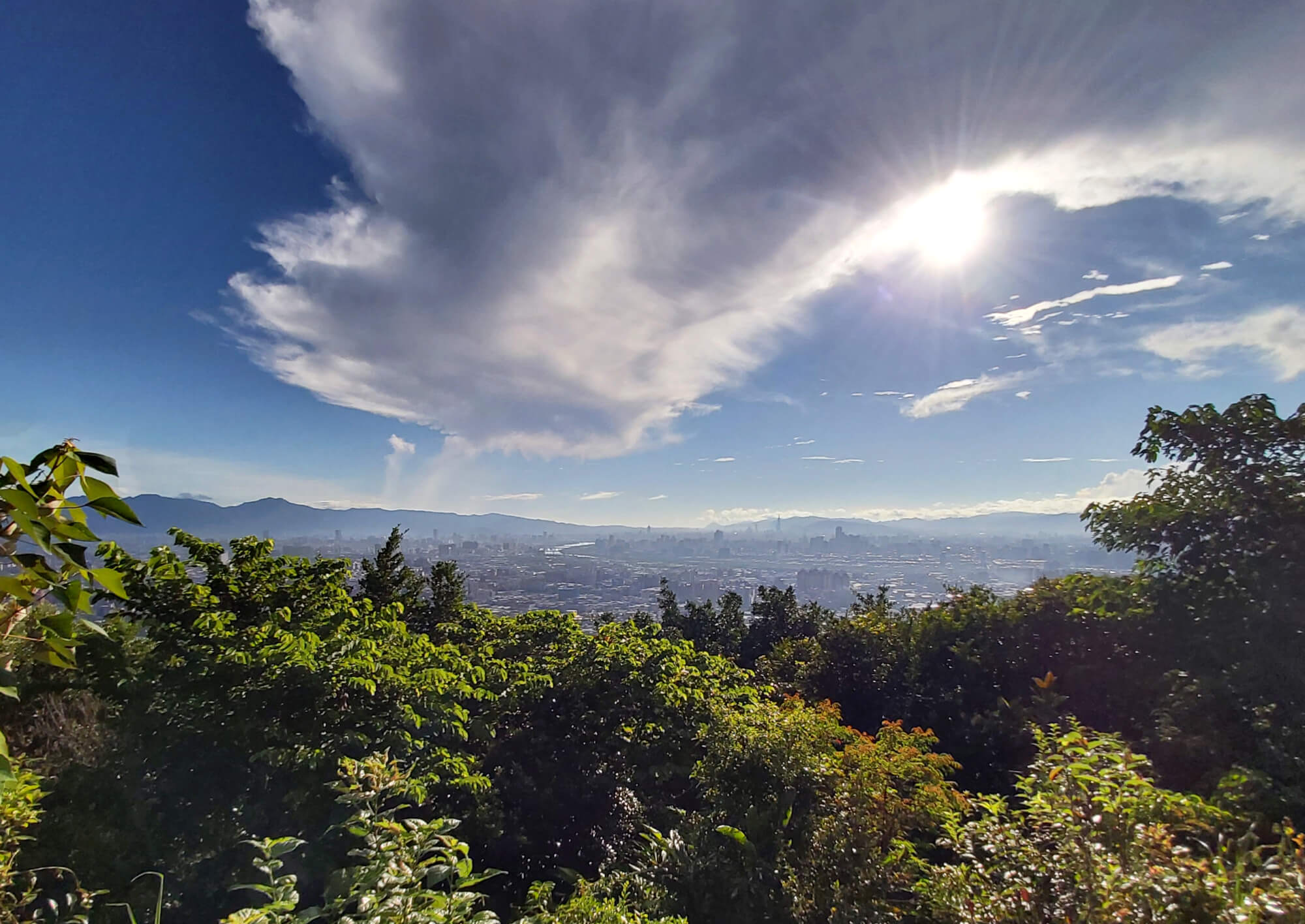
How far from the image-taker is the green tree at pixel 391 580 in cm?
1294

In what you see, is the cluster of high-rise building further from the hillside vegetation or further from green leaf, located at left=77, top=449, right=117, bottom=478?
green leaf, located at left=77, top=449, right=117, bottom=478

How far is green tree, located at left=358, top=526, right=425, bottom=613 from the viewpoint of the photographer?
509 inches

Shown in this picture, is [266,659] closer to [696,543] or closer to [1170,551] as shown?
[1170,551]

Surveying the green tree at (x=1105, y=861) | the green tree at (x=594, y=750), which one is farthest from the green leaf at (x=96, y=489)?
the green tree at (x=594, y=750)

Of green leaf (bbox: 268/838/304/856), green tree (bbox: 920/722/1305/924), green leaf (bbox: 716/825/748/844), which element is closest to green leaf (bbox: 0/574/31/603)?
green leaf (bbox: 268/838/304/856)

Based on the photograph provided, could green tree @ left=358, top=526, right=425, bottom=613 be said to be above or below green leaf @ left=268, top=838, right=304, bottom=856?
below

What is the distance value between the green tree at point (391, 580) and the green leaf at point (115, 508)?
1261 cm

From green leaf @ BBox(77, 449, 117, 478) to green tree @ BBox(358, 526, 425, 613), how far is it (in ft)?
41.1

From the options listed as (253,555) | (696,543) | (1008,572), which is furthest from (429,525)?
(253,555)

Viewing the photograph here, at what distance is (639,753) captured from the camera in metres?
6.08

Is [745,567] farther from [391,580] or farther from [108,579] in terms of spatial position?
[108,579]

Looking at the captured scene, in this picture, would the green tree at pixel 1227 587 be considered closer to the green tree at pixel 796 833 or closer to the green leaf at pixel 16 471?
the green tree at pixel 796 833

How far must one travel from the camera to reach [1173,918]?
2.00 metres

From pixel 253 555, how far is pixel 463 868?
6248 mm
